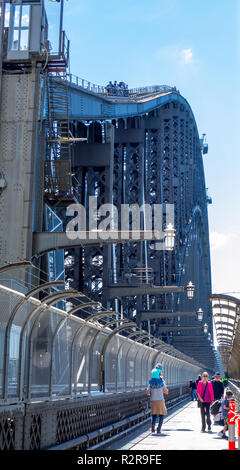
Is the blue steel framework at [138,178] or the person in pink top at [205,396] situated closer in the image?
the person in pink top at [205,396]

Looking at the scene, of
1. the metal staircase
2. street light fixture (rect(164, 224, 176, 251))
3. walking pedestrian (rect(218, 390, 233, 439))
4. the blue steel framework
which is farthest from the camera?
the blue steel framework

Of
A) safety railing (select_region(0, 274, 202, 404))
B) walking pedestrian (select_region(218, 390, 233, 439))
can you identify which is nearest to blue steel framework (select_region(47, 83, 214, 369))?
safety railing (select_region(0, 274, 202, 404))

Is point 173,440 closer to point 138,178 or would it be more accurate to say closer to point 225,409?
point 225,409

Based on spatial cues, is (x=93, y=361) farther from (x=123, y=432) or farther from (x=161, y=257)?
(x=161, y=257)

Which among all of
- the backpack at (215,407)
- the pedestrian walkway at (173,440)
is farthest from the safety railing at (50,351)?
the backpack at (215,407)

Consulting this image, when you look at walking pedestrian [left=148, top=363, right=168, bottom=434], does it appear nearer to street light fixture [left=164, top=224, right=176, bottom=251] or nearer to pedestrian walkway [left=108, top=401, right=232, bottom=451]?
pedestrian walkway [left=108, top=401, right=232, bottom=451]

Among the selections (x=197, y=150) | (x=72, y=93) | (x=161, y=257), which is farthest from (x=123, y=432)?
(x=197, y=150)

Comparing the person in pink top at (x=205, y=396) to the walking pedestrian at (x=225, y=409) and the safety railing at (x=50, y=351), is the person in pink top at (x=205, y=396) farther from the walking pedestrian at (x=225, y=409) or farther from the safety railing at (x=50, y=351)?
the safety railing at (x=50, y=351)

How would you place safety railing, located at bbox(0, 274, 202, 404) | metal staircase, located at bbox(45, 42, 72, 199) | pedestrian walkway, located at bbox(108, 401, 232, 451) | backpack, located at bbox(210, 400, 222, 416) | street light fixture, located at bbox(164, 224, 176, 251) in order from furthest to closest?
metal staircase, located at bbox(45, 42, 72, 199) → street light fixture, located at bbox(164, 224, 176, 251) → backpack, located at bbox(210, 400, 222, 416) → pedestrian walkway, located at bbox(108, 401, 232, 451) → safety railing, located at bbox(0, 274, 202, 404)

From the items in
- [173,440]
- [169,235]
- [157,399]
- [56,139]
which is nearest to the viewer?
[173,440]

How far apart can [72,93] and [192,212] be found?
1942 inches

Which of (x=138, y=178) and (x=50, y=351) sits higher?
(x=138, y=178)

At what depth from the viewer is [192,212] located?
8031 centimetres

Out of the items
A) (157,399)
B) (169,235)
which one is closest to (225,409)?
(157,399)
